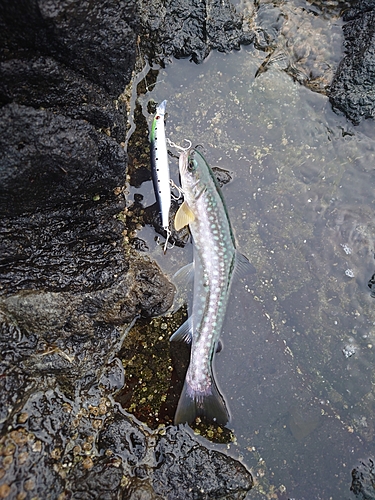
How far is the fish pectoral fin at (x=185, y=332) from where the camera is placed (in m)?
4.00

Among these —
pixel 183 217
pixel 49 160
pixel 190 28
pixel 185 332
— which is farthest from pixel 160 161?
pixel 185 332

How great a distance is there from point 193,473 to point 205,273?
1.76 metres

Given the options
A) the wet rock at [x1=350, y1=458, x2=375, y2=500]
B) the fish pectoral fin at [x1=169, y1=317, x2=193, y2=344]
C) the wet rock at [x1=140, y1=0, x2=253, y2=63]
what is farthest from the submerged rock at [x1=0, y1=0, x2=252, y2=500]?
the wet rock at [x1=350, y1=458, x2=375, y2=500]

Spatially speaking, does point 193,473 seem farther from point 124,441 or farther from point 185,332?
point 185,332

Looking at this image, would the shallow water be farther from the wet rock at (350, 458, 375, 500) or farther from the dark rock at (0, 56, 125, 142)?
the dark rock at (0, 56, 125, 142)

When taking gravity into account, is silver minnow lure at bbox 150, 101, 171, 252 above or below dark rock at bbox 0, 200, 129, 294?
above

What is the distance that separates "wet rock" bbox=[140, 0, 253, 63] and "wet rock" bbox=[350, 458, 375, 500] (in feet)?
14.2

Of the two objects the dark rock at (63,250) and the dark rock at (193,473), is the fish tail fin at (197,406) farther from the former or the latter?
the dark rock at (63,250)

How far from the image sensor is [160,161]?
3.86 m

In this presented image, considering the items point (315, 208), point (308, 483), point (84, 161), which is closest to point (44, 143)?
point (84, 161)

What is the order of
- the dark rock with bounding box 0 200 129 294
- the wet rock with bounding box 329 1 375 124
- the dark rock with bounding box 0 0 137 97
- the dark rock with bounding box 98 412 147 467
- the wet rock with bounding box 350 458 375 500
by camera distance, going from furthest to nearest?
A: the wet rock with bounding box 329 1 375 124, the wet rock with bounding box 350 458 375 500, the dark rock with bounding box 98 412 147 467, the dark rock with bounding box 0 200 129 294, the dark rock with bounding box 0 0 137 97

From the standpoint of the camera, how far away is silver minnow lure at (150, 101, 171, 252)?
3838mm

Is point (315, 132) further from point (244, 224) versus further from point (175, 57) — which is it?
point (175, 57)

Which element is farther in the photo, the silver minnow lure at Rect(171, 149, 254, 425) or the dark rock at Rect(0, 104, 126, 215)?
the silver minnow lure at Rect(171, 149, 254, 425)
